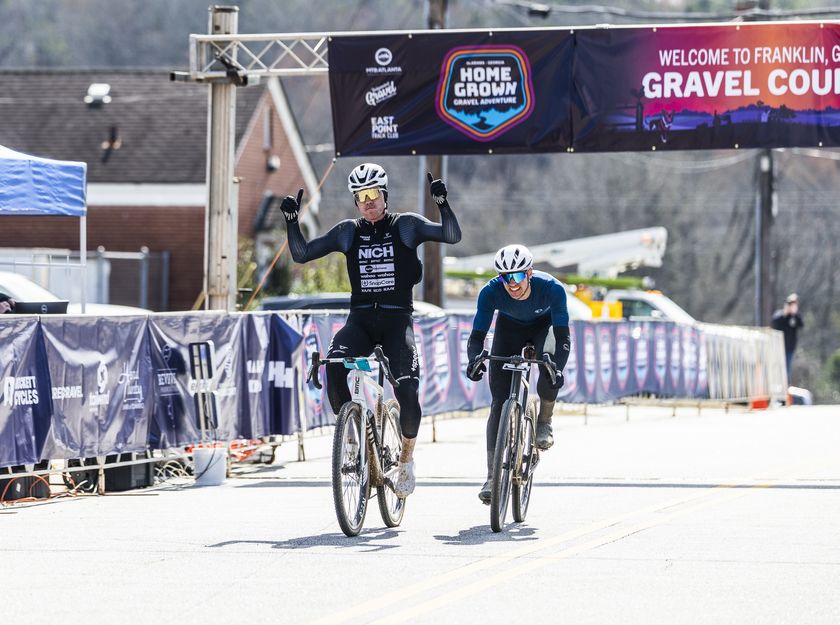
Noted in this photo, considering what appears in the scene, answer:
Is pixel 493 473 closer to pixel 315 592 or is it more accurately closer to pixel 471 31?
pixel 315 592

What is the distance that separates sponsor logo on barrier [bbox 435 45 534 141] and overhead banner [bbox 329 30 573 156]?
11 millimetres

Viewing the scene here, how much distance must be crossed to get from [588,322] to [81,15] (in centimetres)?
7773

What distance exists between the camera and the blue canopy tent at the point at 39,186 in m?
14.6

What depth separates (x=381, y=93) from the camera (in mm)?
17547

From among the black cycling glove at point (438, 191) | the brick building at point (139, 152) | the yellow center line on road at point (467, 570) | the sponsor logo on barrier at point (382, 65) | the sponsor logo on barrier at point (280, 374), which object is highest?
the brick building at point (139, 152)

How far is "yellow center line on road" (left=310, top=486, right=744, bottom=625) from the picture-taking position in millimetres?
6762

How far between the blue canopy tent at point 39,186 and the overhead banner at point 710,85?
5.63 meters

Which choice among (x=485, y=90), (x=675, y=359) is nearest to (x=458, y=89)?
(x=485, y=90)

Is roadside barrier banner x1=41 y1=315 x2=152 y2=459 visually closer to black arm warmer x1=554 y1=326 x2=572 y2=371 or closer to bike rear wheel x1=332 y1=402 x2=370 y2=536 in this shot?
bike rear wheel x1=332 y1=402 x2=370 y2=536

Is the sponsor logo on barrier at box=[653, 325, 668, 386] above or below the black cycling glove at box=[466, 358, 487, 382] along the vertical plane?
above

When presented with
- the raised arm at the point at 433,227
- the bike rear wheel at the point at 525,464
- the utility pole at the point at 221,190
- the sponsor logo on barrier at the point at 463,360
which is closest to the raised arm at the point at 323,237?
the raised arm at the point at 433,227

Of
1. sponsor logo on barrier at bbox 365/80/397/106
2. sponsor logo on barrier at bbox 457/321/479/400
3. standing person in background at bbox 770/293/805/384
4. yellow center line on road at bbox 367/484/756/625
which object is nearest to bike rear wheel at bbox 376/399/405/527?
yellow center line on road at bbox 367/484/756/625

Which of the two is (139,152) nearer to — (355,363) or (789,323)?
(789,323)

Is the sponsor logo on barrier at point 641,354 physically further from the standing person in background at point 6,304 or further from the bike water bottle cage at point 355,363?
the bike water bottle cage at point 355,363
